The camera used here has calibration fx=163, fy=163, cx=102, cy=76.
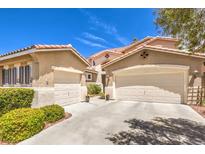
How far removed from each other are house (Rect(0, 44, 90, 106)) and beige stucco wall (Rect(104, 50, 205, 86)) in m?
3.25

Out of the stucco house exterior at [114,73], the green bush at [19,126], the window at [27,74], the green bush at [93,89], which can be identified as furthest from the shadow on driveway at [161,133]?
the green bush at [93,89]

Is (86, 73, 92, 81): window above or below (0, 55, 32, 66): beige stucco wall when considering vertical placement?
below

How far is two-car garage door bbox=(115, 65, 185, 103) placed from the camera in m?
12.7

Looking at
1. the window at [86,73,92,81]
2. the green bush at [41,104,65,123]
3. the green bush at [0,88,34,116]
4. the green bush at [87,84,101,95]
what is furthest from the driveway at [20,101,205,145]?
the window at [86,73,92,81]

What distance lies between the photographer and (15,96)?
7852mm

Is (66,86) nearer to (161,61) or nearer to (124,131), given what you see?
(124,131)

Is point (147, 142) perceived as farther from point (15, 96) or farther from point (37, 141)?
point (15, 96)

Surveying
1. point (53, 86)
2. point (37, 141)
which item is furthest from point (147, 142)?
point (53, 86)

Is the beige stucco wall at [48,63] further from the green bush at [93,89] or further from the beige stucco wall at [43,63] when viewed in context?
the green bush at [93,89]

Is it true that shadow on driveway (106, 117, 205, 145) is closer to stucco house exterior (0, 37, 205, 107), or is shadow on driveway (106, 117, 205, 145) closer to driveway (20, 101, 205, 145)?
driveway (20, 101, 205, 145)

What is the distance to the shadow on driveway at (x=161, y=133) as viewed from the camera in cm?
532

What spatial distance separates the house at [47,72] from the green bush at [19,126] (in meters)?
3.21

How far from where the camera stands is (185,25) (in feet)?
21.0
